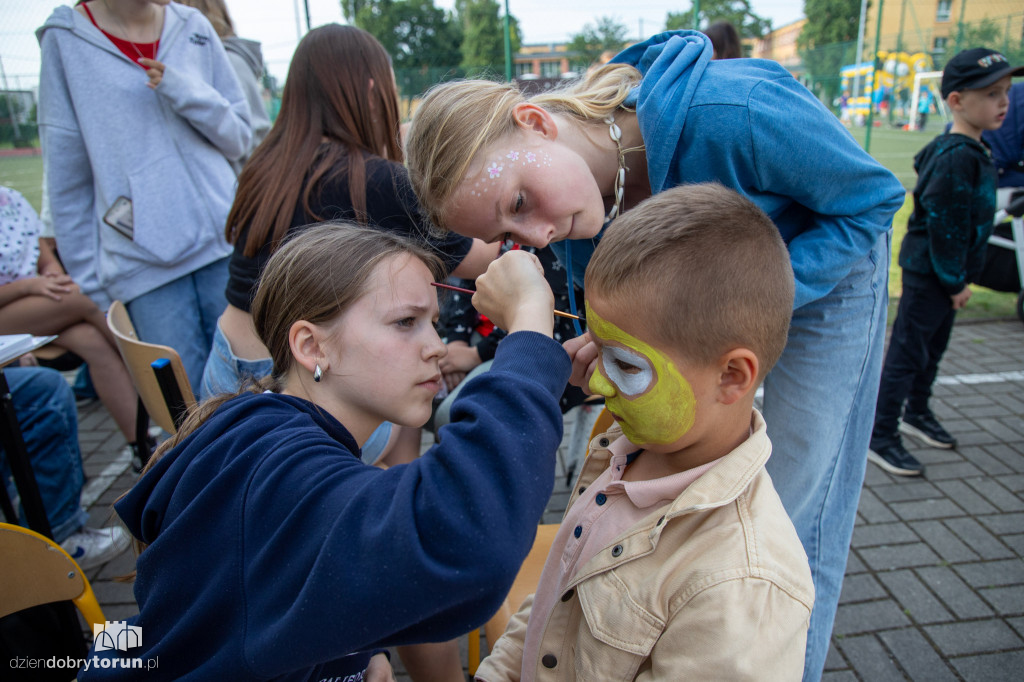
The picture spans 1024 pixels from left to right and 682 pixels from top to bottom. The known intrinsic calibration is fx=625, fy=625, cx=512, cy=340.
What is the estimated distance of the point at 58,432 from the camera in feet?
9.20

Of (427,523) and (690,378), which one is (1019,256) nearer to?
(690,378)

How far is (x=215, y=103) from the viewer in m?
2.93

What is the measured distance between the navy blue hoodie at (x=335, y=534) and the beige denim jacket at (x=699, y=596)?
0.96 ft

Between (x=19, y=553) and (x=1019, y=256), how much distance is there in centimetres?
652

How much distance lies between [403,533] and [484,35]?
1289 centimetres

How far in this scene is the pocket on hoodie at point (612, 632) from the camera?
3.56ft

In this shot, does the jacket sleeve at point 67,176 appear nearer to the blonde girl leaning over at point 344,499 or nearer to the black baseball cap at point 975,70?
the blonde girl leaning over at point 344,499

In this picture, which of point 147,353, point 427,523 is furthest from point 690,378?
point 147,353

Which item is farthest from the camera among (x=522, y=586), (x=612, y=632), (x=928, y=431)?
(x=928, y=431)

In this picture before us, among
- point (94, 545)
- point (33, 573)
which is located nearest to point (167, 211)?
point (94, 545)

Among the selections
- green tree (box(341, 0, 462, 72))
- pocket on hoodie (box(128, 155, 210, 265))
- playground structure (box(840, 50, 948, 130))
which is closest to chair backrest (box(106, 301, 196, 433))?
pocket on hoodie (box(128, 155, 210, 265))

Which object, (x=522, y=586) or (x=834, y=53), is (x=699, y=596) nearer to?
(x=522, y=586)

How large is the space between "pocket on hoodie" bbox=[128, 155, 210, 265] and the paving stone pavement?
1.48 meters

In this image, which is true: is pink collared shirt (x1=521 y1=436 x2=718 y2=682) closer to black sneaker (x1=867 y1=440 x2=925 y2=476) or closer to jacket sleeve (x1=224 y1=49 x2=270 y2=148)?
black sneaker (x1=867 y1=440 x2=925 y2=476)
